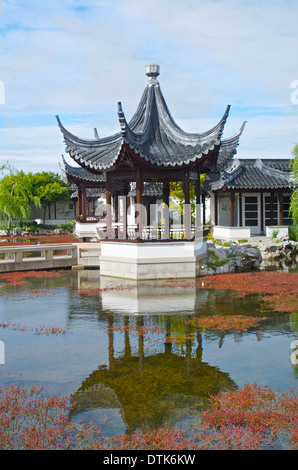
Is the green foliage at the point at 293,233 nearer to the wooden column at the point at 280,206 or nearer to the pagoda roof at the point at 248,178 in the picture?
the wooden column at the point at 280,206

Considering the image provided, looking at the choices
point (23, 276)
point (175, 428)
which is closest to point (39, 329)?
point (175, 428)

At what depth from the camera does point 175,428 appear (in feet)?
17.7

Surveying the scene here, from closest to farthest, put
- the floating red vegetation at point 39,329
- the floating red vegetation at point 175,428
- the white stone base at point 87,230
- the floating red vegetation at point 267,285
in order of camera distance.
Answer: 1. the floating red vegetation at point 175,428
2. the floating red vegetation at point 39,329
3. the floating red vegetation at point 267,285
4. the white stone base at point 87,230

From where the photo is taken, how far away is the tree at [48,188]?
4534 cm

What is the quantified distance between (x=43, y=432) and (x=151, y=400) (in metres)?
1.52

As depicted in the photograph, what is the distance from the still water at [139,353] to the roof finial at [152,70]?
999 cm

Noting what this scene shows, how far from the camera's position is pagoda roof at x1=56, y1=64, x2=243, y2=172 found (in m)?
15.3

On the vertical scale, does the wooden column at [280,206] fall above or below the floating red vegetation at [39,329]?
above

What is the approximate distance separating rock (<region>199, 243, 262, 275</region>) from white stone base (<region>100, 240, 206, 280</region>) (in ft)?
2.73

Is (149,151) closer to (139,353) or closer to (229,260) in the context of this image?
(229,260)

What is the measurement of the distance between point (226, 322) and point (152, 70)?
40.2 ft

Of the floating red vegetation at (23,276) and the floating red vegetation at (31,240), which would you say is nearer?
the floating red vegetation at (23,276)

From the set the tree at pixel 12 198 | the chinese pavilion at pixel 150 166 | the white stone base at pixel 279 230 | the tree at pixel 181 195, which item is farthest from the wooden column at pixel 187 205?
the tree at pixel 12 198

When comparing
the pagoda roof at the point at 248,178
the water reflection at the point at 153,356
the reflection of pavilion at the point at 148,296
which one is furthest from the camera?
the pagoda roof at the point at 248,178
